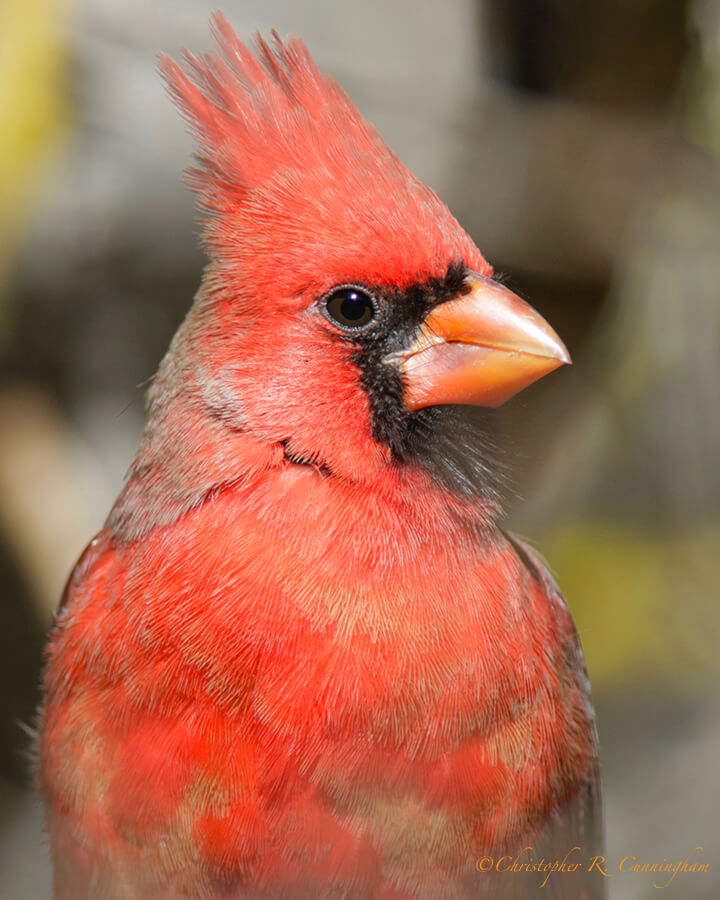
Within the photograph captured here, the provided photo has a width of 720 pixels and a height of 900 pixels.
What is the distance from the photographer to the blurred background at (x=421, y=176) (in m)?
2.57

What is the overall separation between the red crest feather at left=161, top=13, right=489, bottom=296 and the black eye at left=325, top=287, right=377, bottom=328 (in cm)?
3

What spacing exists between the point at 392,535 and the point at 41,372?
224 cm

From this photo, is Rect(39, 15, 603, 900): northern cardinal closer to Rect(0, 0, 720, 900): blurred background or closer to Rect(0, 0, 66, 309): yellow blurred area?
Rect(0, 0, 720, 900): blurred background

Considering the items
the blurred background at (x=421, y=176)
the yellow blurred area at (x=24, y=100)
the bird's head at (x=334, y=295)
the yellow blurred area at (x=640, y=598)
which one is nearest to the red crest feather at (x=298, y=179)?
the bird's head at (x=334, y=295)

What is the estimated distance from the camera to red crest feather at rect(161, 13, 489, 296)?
132 cm

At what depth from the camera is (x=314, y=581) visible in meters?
1.27

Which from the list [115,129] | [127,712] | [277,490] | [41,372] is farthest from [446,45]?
[127,712]

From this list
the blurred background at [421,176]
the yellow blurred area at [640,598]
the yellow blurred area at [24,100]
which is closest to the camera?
the yellow blurred area at [24,100]

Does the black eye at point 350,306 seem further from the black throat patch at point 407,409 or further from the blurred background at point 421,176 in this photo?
the blurred background at point 421,176

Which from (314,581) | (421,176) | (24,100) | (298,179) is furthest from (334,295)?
(24,100)

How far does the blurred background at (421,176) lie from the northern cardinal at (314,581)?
Result: 79 centimetres

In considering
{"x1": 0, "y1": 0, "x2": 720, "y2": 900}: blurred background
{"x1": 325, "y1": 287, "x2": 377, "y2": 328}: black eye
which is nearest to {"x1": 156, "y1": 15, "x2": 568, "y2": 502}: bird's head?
{"x1": 325, "y1": 287, "x2": 377, "y2": 328}: black eye

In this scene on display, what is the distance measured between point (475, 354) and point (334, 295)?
8.5 inches

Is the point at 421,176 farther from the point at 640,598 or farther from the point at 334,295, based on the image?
the point at 640,598
